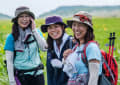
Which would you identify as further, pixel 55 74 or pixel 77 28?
pixel 55 74

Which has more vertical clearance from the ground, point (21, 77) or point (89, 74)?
point (89, 74)

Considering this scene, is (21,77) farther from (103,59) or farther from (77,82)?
(103,59)

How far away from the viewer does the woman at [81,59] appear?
2.22 meters

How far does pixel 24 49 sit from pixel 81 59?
1015mm

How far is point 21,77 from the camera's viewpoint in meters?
3.12

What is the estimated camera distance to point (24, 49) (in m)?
3.06

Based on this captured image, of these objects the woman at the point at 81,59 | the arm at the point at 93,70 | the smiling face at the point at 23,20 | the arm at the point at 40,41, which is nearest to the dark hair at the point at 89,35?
the woman at the point at 81,59

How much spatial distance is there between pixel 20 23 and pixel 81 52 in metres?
1.13

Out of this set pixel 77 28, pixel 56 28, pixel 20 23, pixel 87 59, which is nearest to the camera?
pixel 87 59

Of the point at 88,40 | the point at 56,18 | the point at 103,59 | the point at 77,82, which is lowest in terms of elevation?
the point at 77,82

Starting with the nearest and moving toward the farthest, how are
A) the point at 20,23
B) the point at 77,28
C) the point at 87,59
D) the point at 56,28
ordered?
the point at 87,59, the point at 77,28, the point at 56,28, the point at 20,23

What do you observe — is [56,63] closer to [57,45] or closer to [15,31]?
[57,45]

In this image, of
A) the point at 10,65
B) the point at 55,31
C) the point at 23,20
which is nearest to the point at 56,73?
the point at 55,31

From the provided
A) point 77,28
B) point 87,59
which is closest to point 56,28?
point 77,28
